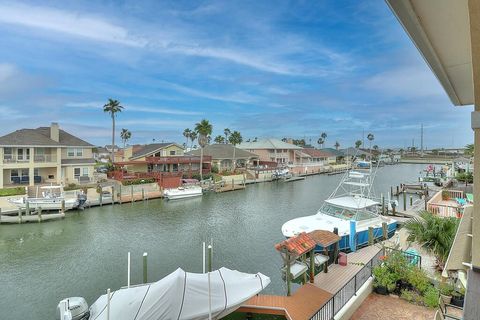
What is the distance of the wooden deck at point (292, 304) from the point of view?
9.95 m

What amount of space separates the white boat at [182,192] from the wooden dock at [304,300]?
2601cm

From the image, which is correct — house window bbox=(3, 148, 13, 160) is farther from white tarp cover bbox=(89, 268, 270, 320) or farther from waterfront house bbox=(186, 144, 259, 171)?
white tarp cover bbox=(89, 268, 270, 320)

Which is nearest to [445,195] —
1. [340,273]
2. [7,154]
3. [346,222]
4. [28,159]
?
[346,222]

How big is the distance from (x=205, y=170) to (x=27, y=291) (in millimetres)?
39278

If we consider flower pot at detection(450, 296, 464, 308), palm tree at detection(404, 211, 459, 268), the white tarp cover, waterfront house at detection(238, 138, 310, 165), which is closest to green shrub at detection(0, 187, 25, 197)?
the white tarp cover

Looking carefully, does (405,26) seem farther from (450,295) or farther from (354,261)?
(354,261)

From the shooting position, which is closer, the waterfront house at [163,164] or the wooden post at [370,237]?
the wooden post at [370,237]

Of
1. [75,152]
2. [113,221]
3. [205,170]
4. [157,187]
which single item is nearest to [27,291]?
[113,221]

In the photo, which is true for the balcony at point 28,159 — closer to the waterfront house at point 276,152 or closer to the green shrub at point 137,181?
the green shrub at point 137,181

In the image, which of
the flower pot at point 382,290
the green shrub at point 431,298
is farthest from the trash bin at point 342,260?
the green shrub at point 431,298

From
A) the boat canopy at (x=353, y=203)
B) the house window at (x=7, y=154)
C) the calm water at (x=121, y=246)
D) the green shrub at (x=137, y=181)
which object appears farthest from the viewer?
the green shrub at (x=137, y=181)

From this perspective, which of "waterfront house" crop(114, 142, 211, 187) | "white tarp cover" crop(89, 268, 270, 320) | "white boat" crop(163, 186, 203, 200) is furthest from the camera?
Result: "waterfront house" crop(114, 142, 211, 187)

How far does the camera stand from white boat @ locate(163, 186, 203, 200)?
118ft

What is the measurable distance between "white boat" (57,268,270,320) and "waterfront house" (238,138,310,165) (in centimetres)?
6556
